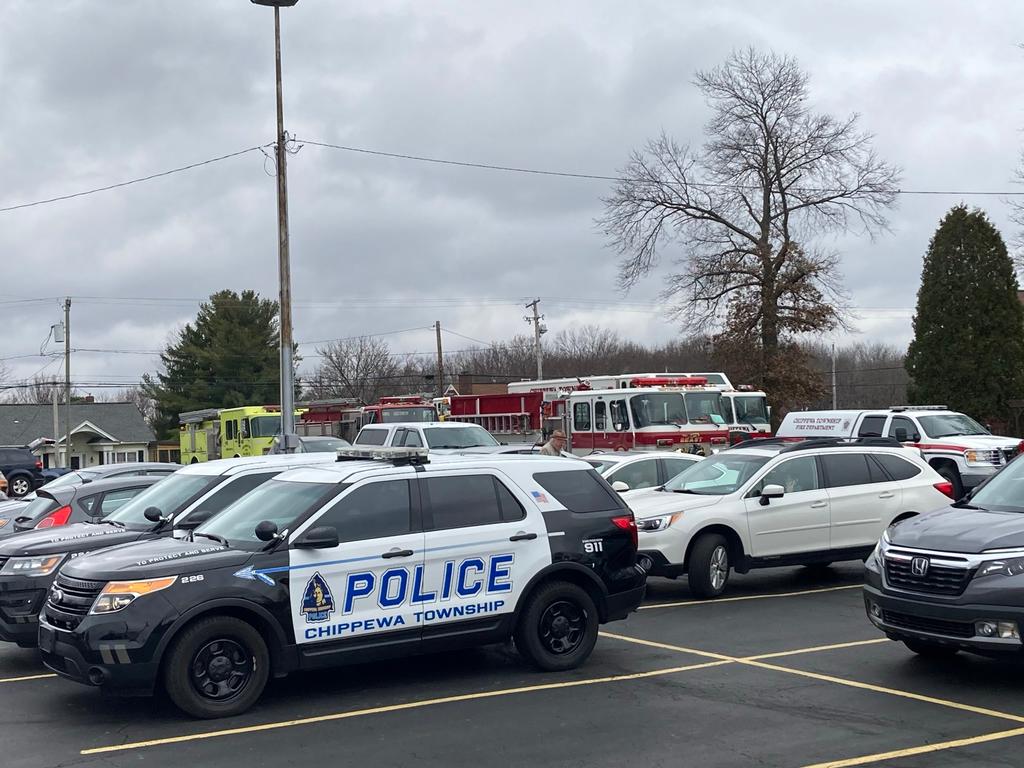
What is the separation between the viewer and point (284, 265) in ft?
72.5

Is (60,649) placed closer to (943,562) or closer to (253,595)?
(253,595)

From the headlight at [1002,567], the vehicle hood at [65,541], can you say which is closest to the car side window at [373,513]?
the vehicle hood at [65,541]

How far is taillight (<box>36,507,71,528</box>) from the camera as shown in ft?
39.3

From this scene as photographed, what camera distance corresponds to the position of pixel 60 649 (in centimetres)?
759

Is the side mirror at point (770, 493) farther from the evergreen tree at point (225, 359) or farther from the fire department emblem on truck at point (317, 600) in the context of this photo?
the evergreen tree at point (225, 359)

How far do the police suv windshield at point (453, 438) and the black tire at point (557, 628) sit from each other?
550 inches

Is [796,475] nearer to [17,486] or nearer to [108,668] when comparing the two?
[108,668]

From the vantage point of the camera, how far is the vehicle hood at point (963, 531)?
7922 millimetres

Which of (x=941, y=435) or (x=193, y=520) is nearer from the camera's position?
(x=193, y=520)

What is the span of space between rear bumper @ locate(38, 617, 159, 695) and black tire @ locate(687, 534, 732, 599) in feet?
22.2

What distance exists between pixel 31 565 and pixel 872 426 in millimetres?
19765

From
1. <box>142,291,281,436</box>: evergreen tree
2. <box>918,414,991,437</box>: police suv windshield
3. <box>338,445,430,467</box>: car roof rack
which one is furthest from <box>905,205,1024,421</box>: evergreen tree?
<box>142,291,281,436</box>: evergreen tree

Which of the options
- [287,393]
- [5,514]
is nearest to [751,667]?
[5,514]

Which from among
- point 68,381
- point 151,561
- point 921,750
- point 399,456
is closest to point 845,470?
point 399,456
